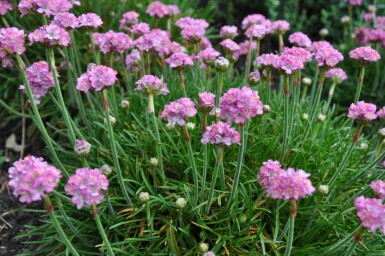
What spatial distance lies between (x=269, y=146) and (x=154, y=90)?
93cm

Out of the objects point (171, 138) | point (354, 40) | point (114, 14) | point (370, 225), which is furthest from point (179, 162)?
point (354, 40)

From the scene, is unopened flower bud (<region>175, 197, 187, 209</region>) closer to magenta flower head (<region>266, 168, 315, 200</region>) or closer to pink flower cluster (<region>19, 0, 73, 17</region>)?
magenta flower head (<region>266, 168, 315, 200</region>)

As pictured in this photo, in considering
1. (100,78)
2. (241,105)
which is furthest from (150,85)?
(241,105)

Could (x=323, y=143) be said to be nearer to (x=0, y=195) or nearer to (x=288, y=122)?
(x=288, y=122)

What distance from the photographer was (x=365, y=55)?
254 centimetres

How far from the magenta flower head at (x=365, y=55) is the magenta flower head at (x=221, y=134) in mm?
909

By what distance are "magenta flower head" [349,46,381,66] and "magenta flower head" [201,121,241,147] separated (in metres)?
0.91

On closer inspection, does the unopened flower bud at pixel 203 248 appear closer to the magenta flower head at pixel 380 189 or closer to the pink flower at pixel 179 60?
the magenta flower head at pixel 380 189

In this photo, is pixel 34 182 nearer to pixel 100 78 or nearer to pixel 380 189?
pixel 100 78

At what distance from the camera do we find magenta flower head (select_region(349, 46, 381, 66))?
252cm

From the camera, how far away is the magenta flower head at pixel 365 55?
2519 millimetres

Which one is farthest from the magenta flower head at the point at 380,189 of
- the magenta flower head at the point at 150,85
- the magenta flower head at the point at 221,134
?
the magenta flower head at the point at 150,85

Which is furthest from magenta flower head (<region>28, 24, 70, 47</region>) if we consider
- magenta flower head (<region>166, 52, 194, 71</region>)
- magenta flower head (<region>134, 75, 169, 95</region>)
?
magenta flower head (<region>166, 52, 194, 71</region>)

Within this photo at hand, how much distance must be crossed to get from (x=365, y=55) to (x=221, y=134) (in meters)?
0.99
